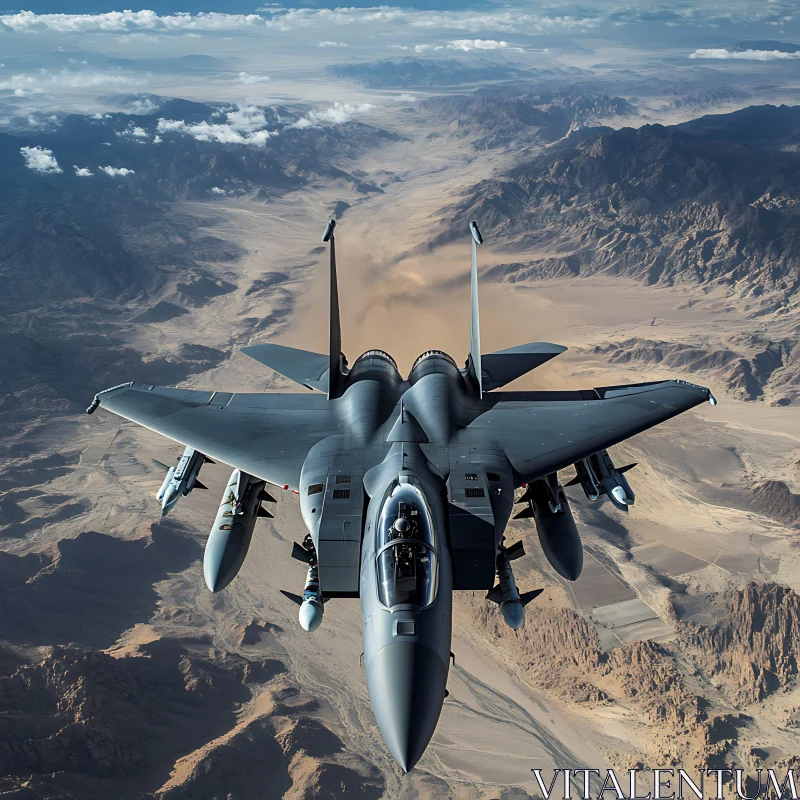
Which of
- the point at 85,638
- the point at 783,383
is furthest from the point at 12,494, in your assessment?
the point at 783,383

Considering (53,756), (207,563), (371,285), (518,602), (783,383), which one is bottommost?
(783,383)

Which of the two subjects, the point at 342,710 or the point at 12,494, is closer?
the point at 342,710

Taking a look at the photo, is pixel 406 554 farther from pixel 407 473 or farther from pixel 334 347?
pixel 334 347

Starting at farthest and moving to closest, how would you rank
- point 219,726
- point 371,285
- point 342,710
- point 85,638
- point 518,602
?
point 371,285 → point 85,638 → point 342,710 → point 219,726 → point 518,602

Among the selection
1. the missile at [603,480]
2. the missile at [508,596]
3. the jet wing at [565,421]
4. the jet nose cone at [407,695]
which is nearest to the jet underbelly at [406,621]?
the jet nose cone at [407,695]

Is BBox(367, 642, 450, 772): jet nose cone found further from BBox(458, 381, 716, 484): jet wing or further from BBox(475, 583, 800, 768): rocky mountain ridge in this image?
BBox(475, 583, 800, 768): rocky mountain ridge

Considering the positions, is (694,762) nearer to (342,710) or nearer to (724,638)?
(724,638)

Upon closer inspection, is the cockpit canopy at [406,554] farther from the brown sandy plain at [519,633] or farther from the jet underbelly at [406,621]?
the brown sandy plain at [519,633]

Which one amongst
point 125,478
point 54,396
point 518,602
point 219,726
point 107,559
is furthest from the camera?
point 54,396
